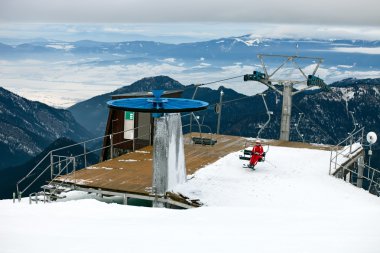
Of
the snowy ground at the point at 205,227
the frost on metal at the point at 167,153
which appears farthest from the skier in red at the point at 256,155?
the frost on metal at the point at 167,153

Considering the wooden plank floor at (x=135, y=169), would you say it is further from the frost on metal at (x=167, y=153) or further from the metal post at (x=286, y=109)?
the metal post at (x=286, y=109)

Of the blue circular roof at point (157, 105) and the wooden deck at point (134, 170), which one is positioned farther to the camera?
the wooden deck at point (134, 170)

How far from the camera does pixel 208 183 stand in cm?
2202

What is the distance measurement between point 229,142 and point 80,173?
10204 mm

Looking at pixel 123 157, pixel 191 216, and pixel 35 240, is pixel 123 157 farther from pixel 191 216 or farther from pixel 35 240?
pixel 35 240

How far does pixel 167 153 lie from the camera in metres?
20.4

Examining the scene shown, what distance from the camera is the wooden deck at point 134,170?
21831 mm

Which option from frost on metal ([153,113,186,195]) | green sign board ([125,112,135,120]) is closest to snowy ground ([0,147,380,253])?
frost on metal ([153,113,186,195])

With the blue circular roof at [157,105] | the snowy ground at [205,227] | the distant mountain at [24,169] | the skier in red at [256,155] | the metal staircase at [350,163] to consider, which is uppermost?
the blue circular roof at [157,105]

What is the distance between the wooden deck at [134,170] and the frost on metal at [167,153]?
72 centimetres

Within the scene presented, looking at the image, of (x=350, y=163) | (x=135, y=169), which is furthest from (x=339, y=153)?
(x=135, y=169)

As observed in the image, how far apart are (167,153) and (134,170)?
14.5ft

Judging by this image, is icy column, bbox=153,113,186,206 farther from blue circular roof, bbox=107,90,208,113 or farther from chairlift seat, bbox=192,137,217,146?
chairlift seat, bbox=192,137,217,146

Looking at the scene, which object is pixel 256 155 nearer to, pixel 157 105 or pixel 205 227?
pixel 157 105
